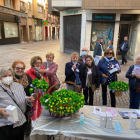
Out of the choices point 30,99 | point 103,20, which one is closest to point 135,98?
point 30,99

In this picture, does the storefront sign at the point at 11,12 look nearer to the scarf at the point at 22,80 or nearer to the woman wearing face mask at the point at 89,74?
the woman wearing face mask at the point at 89,74

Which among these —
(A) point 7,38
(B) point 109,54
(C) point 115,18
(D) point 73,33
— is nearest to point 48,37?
(A) point 7,38

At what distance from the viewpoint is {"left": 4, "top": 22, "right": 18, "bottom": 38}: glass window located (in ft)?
68.2

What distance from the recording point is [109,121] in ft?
6.82

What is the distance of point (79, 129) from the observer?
81.2 inches

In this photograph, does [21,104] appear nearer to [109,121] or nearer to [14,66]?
[14,66]

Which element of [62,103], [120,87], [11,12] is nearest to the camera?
[62,103]

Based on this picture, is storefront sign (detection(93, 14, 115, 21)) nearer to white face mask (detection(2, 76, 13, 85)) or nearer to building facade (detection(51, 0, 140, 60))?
building facade (detection(51, 0, 140, 60))

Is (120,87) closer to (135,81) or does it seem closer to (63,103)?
(135,81)

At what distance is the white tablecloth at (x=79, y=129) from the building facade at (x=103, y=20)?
358 inches

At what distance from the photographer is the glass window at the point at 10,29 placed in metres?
20.8

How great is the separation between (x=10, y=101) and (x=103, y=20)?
10037 mm

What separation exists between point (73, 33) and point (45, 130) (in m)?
11.6

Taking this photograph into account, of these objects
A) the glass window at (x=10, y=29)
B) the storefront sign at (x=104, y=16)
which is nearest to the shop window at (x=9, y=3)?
the glass window at (x=10, y=29)
